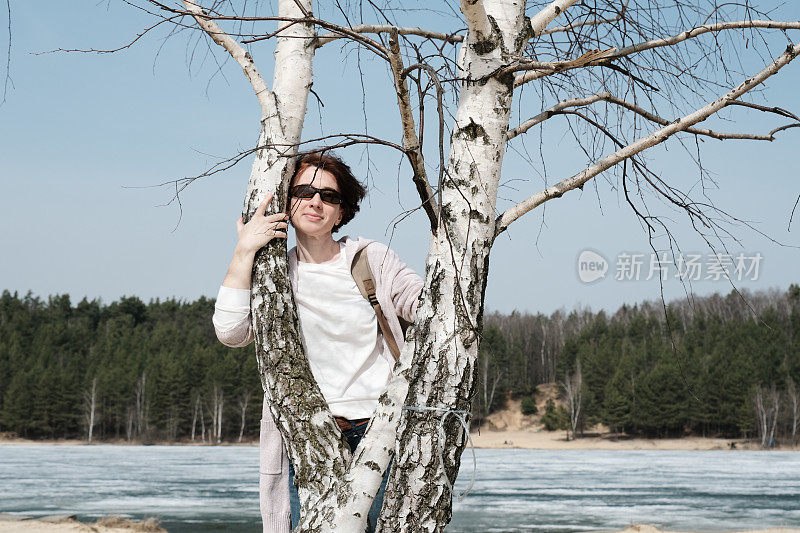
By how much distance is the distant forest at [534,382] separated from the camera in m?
38.5

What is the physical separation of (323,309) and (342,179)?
43 centimetres

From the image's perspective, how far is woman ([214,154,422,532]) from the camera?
209 cm

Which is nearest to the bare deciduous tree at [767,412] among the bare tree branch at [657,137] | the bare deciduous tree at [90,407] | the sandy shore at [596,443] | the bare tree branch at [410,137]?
the sandy shore at [596,443]

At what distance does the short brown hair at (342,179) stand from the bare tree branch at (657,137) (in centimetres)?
59

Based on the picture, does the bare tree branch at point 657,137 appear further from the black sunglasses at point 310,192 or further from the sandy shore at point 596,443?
the sandy shore at point 596,443

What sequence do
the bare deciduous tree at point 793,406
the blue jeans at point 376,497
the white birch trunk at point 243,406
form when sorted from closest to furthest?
the blue jeans at point 376,497 → the bare deciduous tree at point 793,406 → the white birch trunk at point 243,406

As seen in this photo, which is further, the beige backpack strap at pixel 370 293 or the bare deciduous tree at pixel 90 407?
the bare deciduous tree at pixel 90 407

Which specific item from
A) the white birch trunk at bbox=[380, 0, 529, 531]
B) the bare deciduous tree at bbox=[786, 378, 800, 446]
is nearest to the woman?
the white birch trunk at bbox=[380, 0, 529, 531]

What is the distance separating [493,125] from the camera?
1.89 meters

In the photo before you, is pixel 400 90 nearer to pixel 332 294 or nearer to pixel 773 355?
pixel 332 294

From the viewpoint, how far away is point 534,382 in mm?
49719

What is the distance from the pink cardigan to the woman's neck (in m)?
0.11

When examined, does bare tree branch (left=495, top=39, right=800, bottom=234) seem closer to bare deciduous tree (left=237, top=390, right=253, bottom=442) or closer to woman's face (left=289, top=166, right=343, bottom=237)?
woman's face (left=289, top=166, right=343, bottom=237)

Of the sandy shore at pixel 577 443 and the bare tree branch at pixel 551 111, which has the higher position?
the bare tree branch at pixel 551 111
